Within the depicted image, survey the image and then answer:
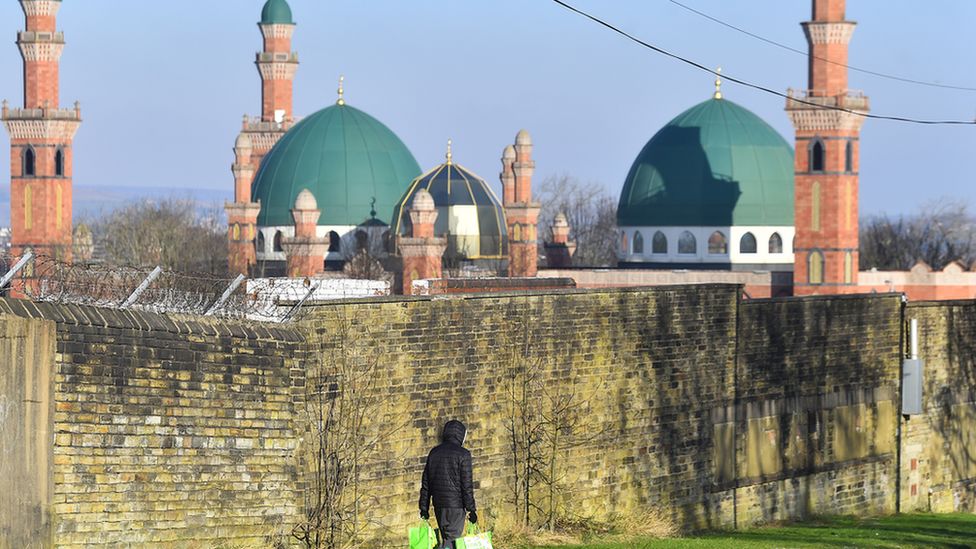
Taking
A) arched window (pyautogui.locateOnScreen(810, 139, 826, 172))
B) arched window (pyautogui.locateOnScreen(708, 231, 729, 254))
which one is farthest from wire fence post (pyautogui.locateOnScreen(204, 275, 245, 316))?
arched window (pyautogui.locateOnScreen(708, 231, 729, 254))

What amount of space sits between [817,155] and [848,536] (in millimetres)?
36363

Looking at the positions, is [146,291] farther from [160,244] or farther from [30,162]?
[160,244]

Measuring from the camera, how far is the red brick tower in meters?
59.5

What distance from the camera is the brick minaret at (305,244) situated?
173 feet

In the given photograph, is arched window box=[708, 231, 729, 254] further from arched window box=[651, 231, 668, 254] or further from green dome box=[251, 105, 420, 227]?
green dome box=[251, 105, 420, 227]

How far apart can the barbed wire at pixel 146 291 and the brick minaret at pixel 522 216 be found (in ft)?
132

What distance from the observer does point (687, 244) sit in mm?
62969

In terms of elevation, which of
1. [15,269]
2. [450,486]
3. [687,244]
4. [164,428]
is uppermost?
[687,244]

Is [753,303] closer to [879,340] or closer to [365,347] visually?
[879,340]

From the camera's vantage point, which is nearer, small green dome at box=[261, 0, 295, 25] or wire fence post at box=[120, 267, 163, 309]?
wire fence post at box=[120, 267, 163, 309]

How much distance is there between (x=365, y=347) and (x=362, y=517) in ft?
A: 4.87

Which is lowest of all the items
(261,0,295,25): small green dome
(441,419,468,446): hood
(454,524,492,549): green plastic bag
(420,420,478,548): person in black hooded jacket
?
(454,524,492,549): green plastic bag

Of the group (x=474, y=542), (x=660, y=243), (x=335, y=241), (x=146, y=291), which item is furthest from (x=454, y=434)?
(x=660, y=243)

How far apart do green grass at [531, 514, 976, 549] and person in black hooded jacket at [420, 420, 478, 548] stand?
162 inches
